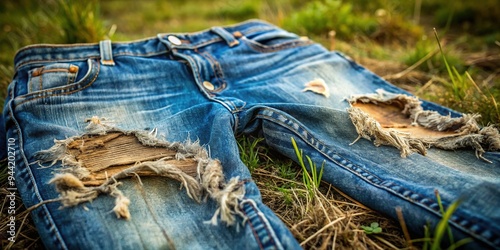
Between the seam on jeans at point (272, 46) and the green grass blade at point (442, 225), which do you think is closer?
the green grass blade at point (442, 225)

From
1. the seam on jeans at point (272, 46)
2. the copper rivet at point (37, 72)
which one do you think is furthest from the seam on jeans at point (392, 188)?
the copper rivet at point (37, 72)

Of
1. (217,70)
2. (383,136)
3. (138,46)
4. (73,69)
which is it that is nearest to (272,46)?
(217,70)

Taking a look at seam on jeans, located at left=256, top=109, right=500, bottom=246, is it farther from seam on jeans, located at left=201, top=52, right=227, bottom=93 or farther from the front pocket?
the front pocket

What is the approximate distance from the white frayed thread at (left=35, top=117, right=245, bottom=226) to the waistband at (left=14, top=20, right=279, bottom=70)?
46cm

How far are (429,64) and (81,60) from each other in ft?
7.58

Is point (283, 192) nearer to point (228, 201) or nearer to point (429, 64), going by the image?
point (228, 201)

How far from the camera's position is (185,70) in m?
1.73

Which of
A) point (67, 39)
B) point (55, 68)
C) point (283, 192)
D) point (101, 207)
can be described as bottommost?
point (283, 192)

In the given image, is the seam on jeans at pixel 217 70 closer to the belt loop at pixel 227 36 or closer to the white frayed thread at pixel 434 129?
the belt loop at pixel 227 36

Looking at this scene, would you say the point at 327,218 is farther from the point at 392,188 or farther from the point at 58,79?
the point at 58,79

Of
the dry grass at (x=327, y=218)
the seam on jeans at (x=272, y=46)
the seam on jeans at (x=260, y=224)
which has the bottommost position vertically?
the dry grass at (x=327, y=218)

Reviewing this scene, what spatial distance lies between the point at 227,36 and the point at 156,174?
3.23 ft

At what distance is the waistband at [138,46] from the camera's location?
1.58 meters

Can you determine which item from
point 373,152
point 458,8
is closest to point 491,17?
point 458,8
